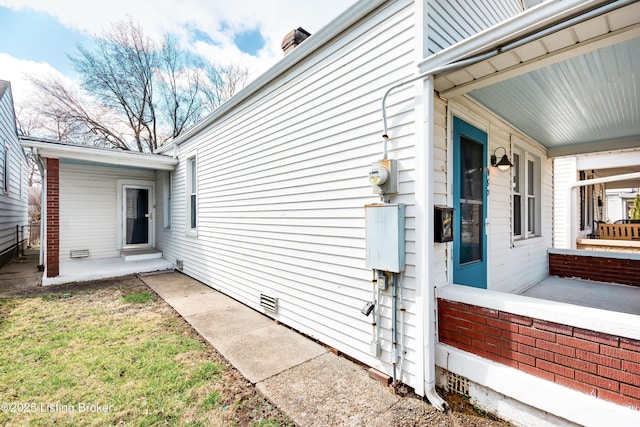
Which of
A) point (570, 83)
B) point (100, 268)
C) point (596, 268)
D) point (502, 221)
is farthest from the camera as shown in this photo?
point (100, 268)

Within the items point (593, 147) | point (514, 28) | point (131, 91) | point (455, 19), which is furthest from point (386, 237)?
point (131, 91)

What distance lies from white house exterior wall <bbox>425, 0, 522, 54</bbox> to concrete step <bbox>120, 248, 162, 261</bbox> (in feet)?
28.8

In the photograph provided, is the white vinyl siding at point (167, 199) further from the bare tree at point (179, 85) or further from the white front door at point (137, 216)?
the bare tree at point (179, 85)

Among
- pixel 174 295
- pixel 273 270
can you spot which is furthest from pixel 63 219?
pixel 273 270

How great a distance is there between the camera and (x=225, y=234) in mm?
5672

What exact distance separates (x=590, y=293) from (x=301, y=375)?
4.85m

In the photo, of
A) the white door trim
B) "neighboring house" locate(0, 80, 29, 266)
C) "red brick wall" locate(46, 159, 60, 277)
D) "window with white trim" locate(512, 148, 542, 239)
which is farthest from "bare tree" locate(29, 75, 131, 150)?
"window with white trim" locate(512, 148, 542, 239)

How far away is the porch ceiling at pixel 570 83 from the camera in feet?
6.45

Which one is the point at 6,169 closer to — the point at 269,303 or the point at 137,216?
the point at 137,216

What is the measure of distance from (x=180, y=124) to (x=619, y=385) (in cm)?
Result: 2106

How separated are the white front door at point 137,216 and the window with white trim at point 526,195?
975 cm

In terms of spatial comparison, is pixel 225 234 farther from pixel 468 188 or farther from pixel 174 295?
pixel 468 188

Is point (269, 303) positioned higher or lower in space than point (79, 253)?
lower

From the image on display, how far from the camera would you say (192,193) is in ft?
24.2
